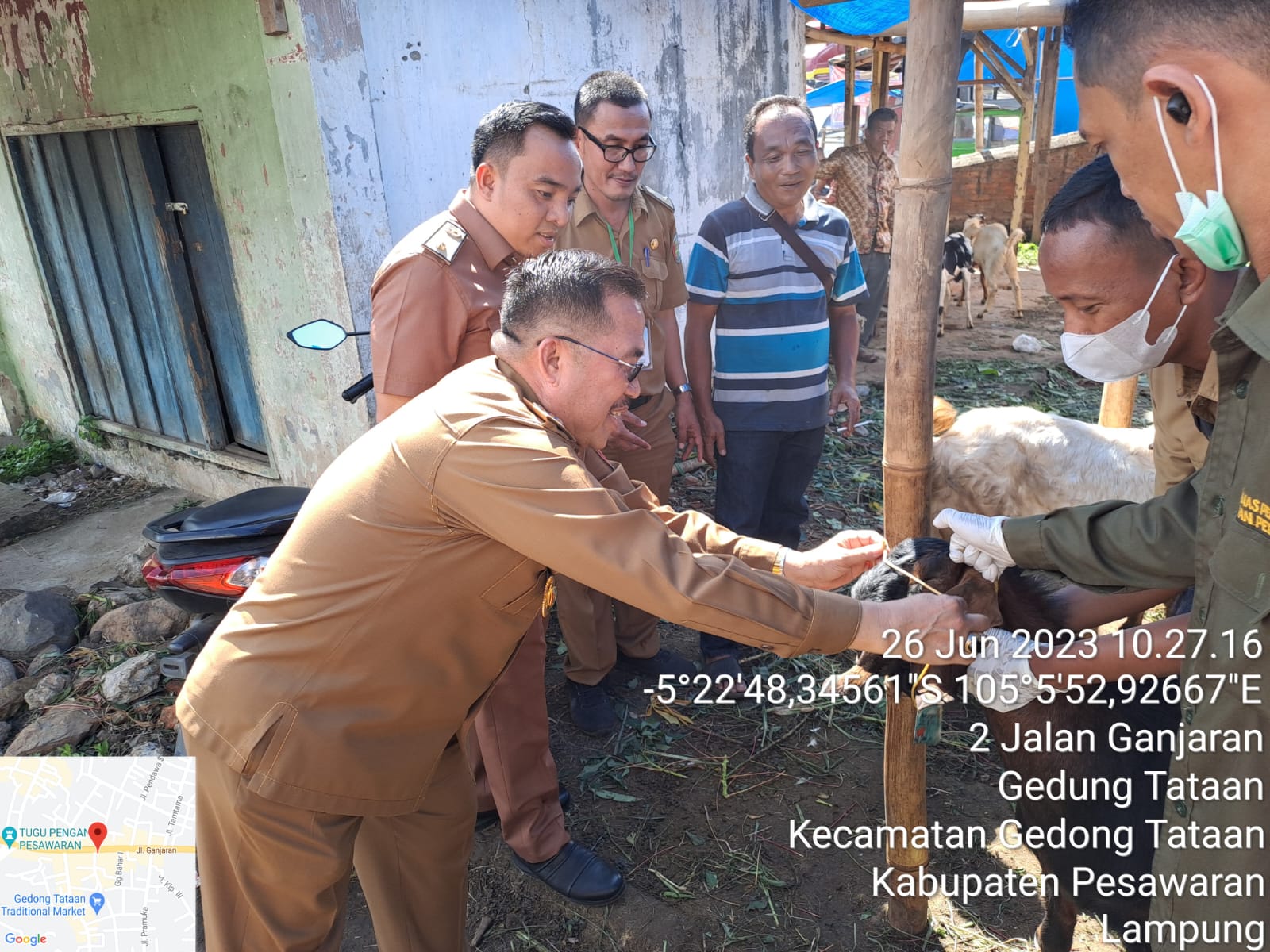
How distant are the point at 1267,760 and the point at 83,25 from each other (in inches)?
283

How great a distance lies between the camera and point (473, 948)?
3.03 meters

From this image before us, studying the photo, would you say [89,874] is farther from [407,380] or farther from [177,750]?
[407,380]

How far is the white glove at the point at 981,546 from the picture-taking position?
2.28 meters

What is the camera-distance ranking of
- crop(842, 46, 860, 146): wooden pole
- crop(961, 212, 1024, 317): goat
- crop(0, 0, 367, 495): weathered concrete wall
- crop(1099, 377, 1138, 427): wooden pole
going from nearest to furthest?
crop(1099, 377, 1138, 427): wooden pole, crop(0, 0, 367, 495): weathered concrete wall, crop(961, 212, 1024, 317): goat, crop(842, 46, 860, 146): wooden pole

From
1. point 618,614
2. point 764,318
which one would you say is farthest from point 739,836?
point 764,318

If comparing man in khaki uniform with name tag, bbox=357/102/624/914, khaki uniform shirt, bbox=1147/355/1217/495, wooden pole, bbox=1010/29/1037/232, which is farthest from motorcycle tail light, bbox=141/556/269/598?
wooden pole, bbox=1010/29/1037/232

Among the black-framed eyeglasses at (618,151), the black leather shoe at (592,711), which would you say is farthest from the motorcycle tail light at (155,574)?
the black-framed eyeglasses at (618,151)

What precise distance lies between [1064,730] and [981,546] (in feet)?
2.06

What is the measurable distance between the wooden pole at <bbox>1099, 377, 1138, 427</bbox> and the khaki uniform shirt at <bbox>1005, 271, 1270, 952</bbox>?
2960 millimetres

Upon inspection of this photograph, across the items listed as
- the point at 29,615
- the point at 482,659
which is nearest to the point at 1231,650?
the point at 482,659

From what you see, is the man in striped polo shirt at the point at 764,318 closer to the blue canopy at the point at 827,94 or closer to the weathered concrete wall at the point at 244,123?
the weathered concrete wall at the point at 244,123

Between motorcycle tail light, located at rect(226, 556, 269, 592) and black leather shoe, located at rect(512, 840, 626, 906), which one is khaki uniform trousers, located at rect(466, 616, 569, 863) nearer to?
black leather shoe, located at rect(512, 840, 626, 906)

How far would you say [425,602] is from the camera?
2074 mm

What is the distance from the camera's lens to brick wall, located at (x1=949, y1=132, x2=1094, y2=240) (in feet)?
48.6
